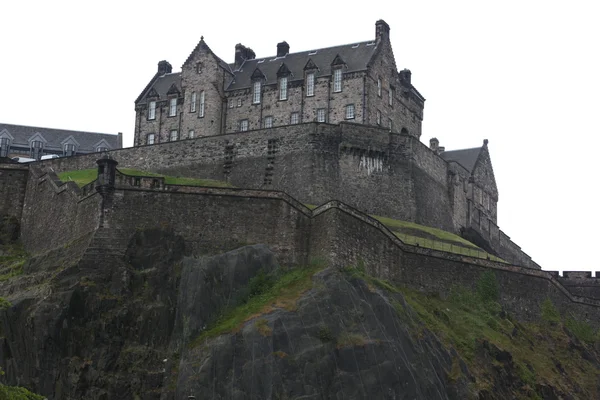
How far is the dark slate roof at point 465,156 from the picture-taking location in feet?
299

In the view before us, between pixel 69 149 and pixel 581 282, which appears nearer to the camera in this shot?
pixel 581 282

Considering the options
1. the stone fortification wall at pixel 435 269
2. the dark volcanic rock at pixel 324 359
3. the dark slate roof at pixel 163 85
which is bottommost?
the dark volcanic rock at pixel 324 359

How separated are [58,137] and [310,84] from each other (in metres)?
35.3

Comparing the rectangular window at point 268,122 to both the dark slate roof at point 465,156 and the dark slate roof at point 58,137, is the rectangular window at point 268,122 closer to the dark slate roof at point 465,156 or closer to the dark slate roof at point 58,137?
the dark slate roof at point 465,156

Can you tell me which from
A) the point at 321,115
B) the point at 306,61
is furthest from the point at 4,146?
the point at 321,115

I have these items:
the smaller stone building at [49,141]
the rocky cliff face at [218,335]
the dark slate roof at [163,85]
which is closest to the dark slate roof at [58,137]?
the smaller stone building at [49,141]

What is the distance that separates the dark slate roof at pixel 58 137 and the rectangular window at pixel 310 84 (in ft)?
99.0

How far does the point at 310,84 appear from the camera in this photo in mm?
79688

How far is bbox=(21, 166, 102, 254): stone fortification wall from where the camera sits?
58.9m

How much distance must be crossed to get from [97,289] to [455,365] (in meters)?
19.9

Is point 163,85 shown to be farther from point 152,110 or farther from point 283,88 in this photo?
point 283,88

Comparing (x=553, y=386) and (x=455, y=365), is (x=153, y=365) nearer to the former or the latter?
(x=455, y=365)

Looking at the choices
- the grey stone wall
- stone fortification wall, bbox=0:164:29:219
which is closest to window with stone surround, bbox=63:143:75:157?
stone fortification wall, bbox=0:164:29:219

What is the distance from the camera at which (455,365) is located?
5531 cm
